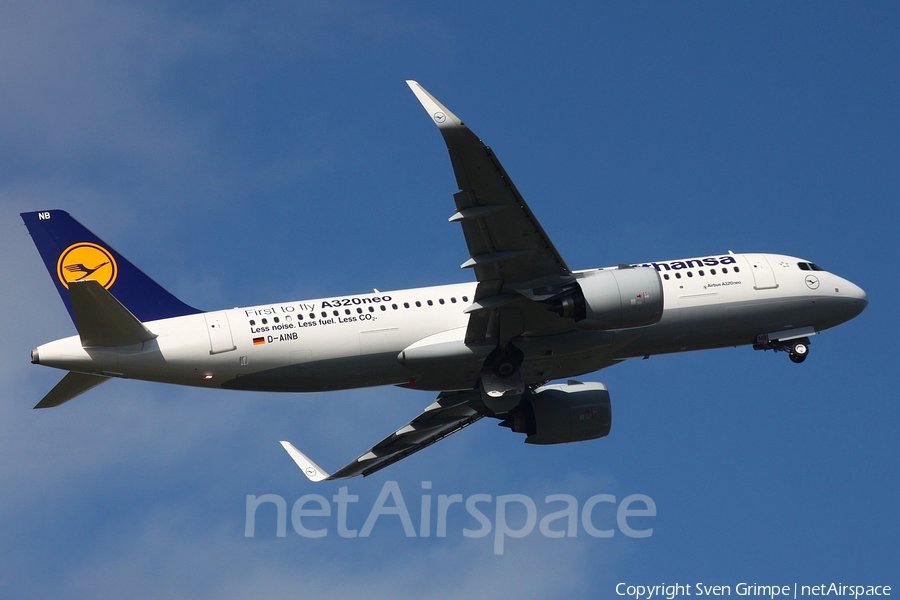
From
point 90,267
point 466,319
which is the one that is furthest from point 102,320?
point 466,319

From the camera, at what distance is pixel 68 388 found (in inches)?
1307

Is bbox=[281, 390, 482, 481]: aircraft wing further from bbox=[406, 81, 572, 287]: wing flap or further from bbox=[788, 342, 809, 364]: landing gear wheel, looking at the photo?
bbox=[788, 342, 809, 364]: landing gear wheel

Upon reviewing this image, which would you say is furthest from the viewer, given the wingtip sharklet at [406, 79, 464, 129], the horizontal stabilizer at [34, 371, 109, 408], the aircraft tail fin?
the aircraft tail fin

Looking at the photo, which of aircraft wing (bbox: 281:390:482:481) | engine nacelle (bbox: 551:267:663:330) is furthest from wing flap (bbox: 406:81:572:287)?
aircraft wing (bbox: 281:390:482:481)

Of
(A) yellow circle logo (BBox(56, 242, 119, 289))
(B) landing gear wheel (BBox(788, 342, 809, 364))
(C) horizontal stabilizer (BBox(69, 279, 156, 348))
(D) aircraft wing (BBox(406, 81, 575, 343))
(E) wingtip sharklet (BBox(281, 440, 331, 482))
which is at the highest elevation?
(A) yellow circle logo (BBox(56, 242, 119, 289))

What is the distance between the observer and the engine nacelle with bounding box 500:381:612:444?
39812 mm

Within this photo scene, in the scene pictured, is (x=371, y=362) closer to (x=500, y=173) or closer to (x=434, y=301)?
(x=434, y=301)

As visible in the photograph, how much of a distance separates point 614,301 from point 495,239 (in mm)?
4067

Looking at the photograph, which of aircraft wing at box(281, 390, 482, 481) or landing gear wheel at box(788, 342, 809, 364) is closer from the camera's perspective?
landing gear wheel at box(788, 342, 809, 364)

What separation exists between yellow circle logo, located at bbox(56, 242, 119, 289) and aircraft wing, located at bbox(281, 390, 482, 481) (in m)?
10.1

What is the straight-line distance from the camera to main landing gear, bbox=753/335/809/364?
125ft

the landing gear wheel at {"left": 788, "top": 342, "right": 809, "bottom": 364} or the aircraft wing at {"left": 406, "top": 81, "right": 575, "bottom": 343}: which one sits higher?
the aircraft wing at {"left": 406, "top": 81, "right": 575, "bottom": 343}

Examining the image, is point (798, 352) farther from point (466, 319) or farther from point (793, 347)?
point (466, 319)

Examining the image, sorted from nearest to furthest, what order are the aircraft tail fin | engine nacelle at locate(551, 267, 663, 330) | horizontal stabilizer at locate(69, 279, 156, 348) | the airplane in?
1. horizontal stabilizer at locate(69, 279, 156, 348)
2. the airplane
3. engine nacelle at locate(551, 267, 663, 330)
4. the aircraft tail fin
